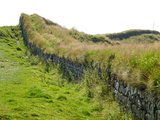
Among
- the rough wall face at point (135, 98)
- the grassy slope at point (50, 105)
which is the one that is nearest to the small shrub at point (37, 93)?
the grassy slope at point (50, 105)

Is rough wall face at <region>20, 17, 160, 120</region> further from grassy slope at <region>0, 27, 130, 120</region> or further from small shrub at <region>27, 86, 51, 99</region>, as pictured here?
small shrub at <region>27, 86, 51, 99</region>

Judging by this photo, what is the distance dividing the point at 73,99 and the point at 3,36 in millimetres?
60089

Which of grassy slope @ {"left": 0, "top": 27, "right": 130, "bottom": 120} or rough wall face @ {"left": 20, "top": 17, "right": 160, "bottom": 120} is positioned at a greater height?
rough wall face @ {"left": 20, "top": 17, "right": 160, "bottom": 120}

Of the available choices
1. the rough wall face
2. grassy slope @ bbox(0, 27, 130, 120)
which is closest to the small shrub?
grassy slope @ bbox(0, 27, 130, 120)

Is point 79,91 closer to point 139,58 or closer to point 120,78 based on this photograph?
point 120,78

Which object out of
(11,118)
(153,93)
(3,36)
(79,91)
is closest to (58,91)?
(79,91)

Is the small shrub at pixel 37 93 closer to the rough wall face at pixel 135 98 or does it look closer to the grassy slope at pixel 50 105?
the grassy slope at pixel 50 105

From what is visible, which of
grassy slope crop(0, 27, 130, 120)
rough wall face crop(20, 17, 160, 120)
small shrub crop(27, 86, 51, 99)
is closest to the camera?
rough wall face crop(20, 17, 160, 120)

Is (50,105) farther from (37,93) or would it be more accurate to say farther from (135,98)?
(135,98)

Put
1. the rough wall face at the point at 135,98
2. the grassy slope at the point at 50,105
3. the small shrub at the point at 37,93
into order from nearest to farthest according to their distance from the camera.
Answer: the rough wall face at the point at 135,98 < the grassy slope at the point at 50,105 < the small shrub at the point at 37,93

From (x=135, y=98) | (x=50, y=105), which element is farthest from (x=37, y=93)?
(x=135, y=98)

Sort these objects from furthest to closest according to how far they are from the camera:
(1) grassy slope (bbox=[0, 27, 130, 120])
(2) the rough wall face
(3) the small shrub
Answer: (3) the small shrub → (1) grassy slope (bbox=[0, 27, 130, 120]) → (2) the rough wall face

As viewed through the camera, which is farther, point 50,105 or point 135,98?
point 50,105

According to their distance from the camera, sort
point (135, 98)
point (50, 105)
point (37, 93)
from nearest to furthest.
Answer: point (135, 98), point (50, 105), point (37, 93)
